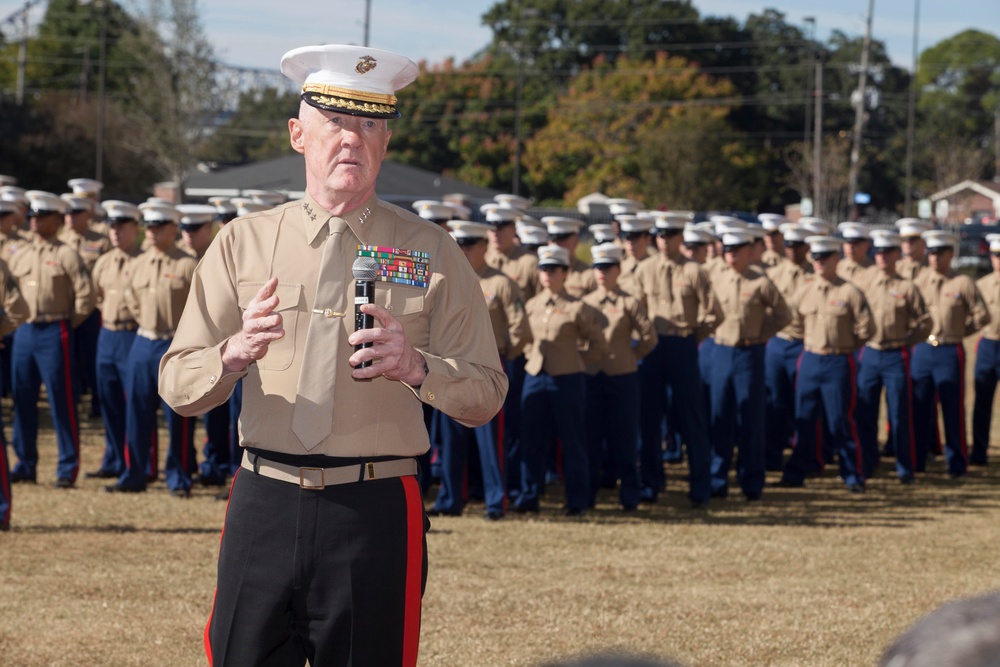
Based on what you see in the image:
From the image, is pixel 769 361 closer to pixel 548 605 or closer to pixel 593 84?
pixel 548 605

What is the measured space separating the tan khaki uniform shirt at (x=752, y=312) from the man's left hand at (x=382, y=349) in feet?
28.7

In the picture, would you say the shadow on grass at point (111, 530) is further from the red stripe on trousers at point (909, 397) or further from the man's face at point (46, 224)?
the red stripe on trousers at point (909, 397)

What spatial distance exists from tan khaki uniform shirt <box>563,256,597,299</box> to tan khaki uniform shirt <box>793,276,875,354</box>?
6.15 feet

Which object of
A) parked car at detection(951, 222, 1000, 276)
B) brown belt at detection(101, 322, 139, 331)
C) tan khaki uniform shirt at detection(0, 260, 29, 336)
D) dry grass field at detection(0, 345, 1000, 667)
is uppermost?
parked car at detection(951, 222, 1000, 276)

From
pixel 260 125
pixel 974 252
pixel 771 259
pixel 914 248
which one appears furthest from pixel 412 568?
pixel 260 125

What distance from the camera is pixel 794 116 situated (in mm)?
64250

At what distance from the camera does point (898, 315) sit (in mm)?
12805

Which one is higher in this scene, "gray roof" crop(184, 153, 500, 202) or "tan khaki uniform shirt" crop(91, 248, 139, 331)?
"gray roof" crop(184, 153, 500, 202)

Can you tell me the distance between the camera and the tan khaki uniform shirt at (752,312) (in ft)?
39.0

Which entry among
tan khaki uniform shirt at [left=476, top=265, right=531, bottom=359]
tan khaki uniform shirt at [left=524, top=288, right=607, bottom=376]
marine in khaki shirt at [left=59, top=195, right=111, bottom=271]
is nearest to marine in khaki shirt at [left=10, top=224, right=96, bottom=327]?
marine in khaki shirt at [left=59, top=195, right=111, bottom=271]

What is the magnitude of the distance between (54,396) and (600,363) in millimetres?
4289

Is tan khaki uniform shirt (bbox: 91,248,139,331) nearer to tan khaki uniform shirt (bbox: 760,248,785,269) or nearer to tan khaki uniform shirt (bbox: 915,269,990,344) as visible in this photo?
tan khaki uniform shirt (bbox: 760,248,785,269)

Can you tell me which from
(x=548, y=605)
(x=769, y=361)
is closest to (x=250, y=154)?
(x=769, y=361)

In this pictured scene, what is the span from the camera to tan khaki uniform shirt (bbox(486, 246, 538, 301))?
12414mm
